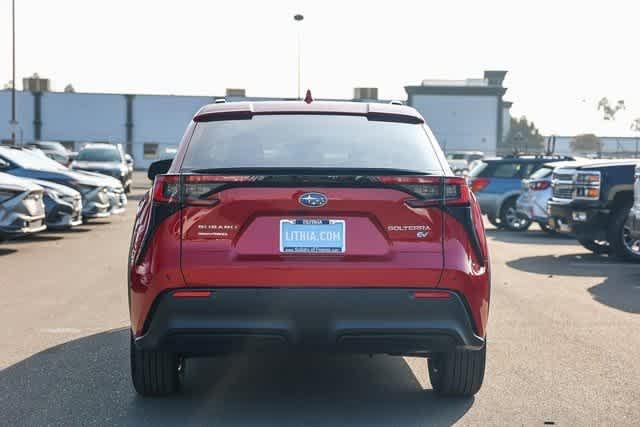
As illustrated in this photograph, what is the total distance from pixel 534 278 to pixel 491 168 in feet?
32.3

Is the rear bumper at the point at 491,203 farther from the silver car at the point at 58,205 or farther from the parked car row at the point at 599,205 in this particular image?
the silver car at the point at 58,205

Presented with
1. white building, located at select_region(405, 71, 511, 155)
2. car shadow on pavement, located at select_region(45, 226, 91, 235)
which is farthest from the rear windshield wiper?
white building, located at select_region(405, 71, 511, 155)

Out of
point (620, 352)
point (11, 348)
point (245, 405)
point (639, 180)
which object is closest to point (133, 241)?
point (245, 405)

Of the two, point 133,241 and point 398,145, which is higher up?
point 398,145

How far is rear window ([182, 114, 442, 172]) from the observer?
529cm

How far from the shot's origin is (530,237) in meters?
19.9

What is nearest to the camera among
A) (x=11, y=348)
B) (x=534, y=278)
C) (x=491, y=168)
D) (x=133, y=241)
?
(x=133, y=241)

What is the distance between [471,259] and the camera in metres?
5.21

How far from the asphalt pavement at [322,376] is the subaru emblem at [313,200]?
3.80 ft

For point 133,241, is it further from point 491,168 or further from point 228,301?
point 491,168

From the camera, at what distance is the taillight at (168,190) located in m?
5.11

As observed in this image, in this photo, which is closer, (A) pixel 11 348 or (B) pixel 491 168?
(A) pixel 11 348

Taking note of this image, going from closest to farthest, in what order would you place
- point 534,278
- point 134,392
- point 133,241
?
1. point 133,241
2. point 134,392
3. point 534,278

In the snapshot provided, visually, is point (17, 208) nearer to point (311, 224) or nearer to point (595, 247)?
point (595, 247)
